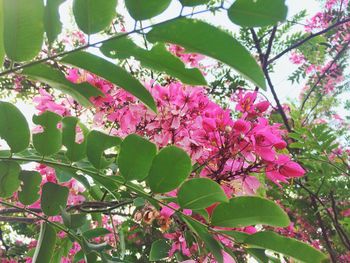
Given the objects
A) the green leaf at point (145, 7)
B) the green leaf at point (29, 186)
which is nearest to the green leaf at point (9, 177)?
the green leaf at point (29, 186)

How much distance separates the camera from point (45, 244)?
0.85 meters

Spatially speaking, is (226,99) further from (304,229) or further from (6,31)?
(6,31)

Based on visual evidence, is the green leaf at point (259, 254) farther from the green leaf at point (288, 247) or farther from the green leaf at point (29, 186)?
the green leaf at point (29, 186)

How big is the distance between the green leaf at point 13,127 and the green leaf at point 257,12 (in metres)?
0.39

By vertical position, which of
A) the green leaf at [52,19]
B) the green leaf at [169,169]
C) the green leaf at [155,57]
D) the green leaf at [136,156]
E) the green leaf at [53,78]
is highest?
the green leaf at [52,19]

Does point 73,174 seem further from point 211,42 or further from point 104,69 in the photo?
point 211,42

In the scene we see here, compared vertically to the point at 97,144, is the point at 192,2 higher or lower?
higher

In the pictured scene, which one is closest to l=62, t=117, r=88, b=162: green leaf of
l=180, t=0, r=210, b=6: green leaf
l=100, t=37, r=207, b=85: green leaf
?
l=100, t=37, r=207, b=85: green leaf

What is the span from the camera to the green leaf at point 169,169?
0.68 meters

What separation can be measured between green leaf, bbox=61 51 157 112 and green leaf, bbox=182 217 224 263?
0.25 meters

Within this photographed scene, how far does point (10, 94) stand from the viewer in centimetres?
301

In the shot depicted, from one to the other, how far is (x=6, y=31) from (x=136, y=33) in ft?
0.58

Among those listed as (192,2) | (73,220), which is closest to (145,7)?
(192,2)

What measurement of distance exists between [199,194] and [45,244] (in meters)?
0.36
